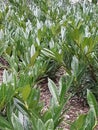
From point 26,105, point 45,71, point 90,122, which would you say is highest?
point 45,71

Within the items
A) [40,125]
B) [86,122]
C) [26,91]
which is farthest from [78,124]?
[26,91]

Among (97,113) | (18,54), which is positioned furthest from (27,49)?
(97,113)

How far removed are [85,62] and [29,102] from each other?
3.26 ft

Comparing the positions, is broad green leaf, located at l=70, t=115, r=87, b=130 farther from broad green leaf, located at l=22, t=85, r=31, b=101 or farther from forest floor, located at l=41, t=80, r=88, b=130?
forest floor, located at l=41, t=80, r=88, b=130

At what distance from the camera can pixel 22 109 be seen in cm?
165

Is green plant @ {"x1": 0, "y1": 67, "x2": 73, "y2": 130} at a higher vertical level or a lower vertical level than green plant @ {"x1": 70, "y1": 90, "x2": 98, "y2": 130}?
higher

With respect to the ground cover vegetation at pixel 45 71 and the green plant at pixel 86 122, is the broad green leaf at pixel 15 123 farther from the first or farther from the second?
the green plant at pixel 86 122

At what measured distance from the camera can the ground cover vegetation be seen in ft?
4.97

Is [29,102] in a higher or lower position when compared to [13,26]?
lower

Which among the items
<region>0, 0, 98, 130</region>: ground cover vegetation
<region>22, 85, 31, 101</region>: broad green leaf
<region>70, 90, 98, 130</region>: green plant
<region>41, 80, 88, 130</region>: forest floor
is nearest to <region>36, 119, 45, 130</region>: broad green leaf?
<region>0, 0, 98, 130</region>: ground cover vegetation

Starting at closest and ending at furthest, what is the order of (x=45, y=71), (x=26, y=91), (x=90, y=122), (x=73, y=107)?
(x=90, y=122)
(x=26, y=91)
(x=73, y=107)
(x=45, y=71)

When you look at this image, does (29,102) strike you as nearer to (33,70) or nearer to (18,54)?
(33,70)

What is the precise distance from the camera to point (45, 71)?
9.48ft

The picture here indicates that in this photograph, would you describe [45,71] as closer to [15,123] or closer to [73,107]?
[73,107]
